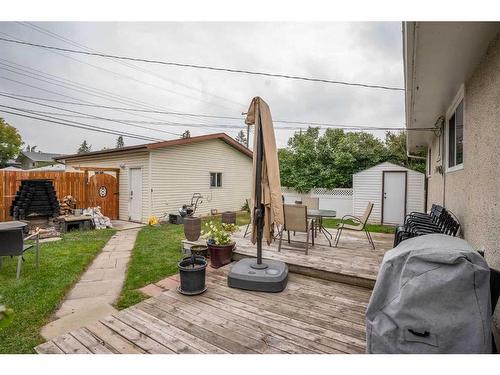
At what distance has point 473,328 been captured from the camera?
4.95ft

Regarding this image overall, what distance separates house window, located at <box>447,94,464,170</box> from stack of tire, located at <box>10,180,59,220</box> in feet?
32.3

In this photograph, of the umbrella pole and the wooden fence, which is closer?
the umbrella pole

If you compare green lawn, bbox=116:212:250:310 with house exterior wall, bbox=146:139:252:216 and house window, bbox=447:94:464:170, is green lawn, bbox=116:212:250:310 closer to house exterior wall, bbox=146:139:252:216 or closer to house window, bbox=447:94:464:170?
house exterior wall, bbox=146:139:252:216

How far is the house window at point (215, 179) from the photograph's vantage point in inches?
495

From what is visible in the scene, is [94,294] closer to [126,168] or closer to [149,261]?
[149,261]

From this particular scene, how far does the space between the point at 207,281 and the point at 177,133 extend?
2522cm

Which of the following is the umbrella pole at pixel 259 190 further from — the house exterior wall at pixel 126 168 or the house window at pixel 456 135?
the house exterior wall at pixel 126 168

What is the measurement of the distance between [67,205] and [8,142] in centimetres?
2536

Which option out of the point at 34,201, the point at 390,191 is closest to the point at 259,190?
the point at 34,201

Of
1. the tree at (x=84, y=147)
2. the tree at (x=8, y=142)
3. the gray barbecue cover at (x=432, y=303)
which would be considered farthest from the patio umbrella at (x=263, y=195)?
the tree at (x=84, y=147)

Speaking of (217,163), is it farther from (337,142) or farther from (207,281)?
(207,281)

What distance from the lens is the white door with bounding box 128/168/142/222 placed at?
10164mm

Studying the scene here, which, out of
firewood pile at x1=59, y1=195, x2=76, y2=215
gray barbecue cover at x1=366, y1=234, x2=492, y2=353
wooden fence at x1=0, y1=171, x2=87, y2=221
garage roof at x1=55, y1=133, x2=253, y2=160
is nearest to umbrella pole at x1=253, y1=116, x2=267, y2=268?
gray barbecue cover at x1=366, y1=234, x2=492, y2=353
